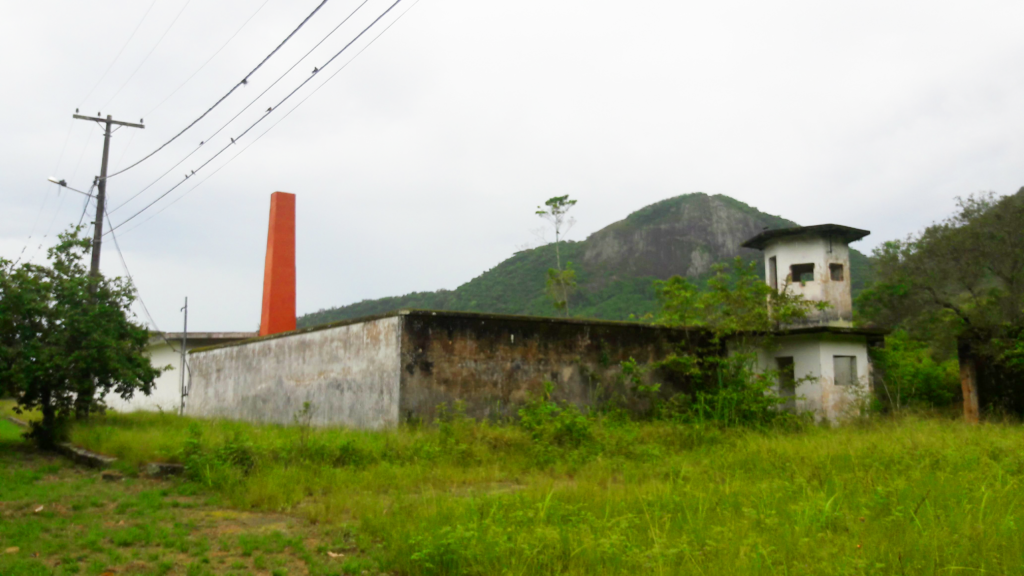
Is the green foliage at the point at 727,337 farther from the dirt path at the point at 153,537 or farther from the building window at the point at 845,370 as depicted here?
the dirt path at the point at 153,537

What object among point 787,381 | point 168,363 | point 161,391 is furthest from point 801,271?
point 161,391

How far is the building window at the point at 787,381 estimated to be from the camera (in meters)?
15.3

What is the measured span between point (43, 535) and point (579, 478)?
5.35 m

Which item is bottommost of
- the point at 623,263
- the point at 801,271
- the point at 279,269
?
the point at 801,271

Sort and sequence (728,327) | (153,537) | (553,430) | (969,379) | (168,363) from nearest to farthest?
(153,537) → (553,430) → (728,327) → (969,379) → (168,363)

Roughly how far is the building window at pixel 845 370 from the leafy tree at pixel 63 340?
1451 cm

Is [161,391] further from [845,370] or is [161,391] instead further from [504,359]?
[845,370]

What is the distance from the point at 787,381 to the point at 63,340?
14802mm

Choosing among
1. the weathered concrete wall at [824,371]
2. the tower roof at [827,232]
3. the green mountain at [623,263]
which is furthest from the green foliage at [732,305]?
the green mountain at [623,263]

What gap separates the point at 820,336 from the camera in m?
15.4

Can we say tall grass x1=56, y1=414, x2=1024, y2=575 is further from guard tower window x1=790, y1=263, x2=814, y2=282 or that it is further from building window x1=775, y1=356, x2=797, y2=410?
guard tower window x1=790, y1=263, x2=814, y2=282

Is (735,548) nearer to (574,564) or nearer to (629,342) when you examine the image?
(574,564)

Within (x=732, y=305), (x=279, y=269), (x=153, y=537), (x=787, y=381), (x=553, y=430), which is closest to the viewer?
(x=153, y=537)

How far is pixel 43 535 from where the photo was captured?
607 centimetres
